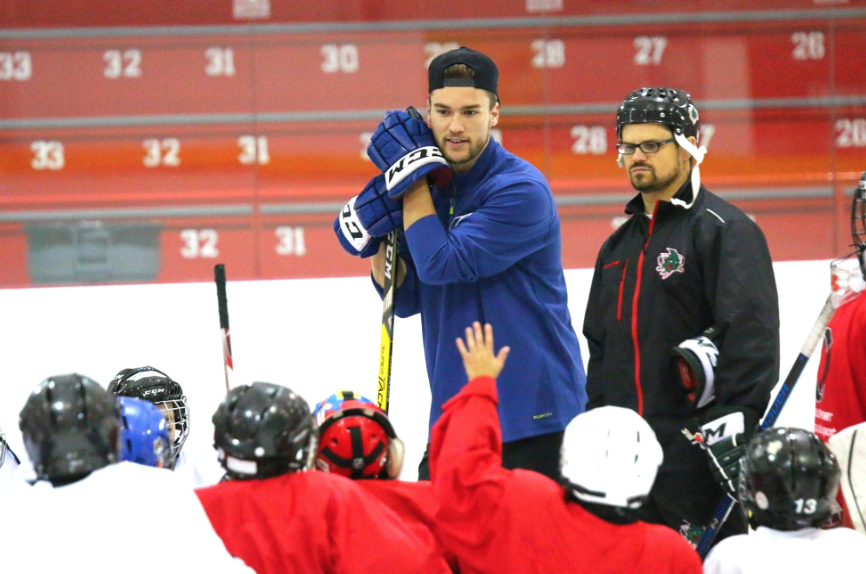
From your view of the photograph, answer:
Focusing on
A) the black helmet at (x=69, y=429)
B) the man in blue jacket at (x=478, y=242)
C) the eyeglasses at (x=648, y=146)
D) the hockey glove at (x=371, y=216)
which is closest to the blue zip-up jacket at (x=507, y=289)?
the man in blue jacket at (x=478, y=242)

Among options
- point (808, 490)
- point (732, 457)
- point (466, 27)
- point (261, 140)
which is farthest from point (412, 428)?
point (808, 490)

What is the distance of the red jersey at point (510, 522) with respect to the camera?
1.74 meters

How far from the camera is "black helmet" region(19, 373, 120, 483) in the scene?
5.28 feet

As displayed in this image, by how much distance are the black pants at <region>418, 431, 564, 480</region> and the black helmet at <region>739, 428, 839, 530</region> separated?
0.59 metres

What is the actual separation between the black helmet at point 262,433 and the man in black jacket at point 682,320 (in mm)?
783

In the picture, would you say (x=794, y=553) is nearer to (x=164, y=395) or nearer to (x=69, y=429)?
(x=69, y=429)

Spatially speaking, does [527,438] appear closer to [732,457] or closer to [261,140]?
[732,457]

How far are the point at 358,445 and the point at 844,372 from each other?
1096 millimetres

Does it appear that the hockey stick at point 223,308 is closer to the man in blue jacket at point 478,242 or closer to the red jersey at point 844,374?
the man in blue jacket at point 478,242

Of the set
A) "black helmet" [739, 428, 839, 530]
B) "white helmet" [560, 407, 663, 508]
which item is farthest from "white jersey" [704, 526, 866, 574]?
"white helmet" [560, 407, 663, 508]

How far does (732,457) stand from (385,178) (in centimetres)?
96

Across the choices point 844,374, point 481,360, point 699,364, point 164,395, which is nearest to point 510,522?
point 481,360

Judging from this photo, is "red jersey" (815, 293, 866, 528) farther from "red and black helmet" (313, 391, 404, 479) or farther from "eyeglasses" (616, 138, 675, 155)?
"red and black helmet" (313, 391, 404, 479)

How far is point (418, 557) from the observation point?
1875mm
